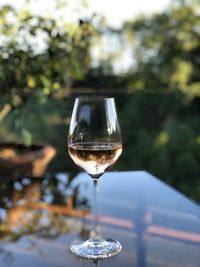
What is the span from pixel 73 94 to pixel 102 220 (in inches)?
76.9

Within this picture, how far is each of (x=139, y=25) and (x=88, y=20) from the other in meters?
6.52

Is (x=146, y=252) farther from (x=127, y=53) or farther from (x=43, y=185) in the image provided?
(x=127, y=53)

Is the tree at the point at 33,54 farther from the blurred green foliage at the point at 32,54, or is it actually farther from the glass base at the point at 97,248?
the glass base at the point at 97,248

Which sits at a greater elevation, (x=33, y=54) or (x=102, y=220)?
(x=33, y=54)

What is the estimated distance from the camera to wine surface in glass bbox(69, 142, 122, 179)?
707 millimetres

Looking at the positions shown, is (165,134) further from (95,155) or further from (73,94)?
(95,155)

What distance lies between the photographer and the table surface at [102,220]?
0.69 meters

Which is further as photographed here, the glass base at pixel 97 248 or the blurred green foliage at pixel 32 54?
the blurred green foliage at pixel 32 54

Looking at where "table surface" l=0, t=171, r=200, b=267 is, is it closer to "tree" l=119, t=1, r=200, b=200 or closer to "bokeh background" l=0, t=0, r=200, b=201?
"bokeh background" l=0, t=0, r=200, b=201

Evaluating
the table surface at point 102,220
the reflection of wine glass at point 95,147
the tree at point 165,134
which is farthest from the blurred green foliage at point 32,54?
the tree at point 165,134

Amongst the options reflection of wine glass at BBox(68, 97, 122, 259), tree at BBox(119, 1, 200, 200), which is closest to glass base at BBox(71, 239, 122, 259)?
reflection of wine glass at BBox(68, 97, 122, 259)

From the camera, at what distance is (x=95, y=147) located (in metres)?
A: 0.72

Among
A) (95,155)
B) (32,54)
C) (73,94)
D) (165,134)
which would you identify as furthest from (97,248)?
(165,134)

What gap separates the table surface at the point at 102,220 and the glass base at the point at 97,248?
Answer: 1 centimetres
